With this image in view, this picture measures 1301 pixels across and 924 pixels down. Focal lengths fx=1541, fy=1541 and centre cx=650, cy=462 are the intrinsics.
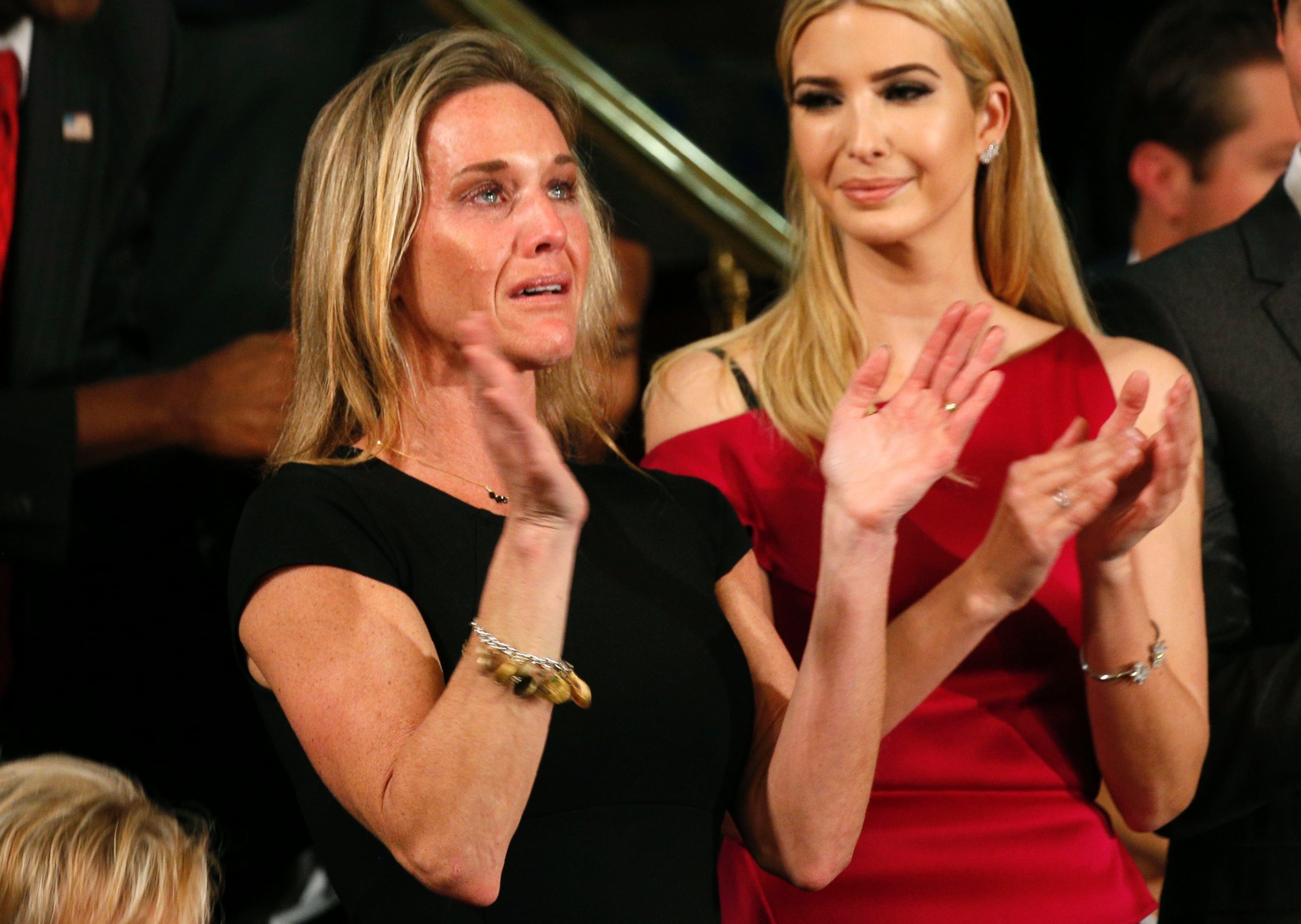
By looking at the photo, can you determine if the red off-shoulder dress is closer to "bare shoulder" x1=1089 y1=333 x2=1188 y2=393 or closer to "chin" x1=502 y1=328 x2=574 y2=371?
"bare shoulder" x1=1089 y1=333 x2=1188 y2=393

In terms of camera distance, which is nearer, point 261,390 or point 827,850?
point 827,850

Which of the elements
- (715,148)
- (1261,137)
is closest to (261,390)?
(1261,137)

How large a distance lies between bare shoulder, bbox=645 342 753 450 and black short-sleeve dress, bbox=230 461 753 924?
0.42m

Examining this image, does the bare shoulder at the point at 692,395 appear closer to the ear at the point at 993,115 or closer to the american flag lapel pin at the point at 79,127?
the ear at the point at 993,115

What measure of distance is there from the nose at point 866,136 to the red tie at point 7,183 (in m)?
1.03

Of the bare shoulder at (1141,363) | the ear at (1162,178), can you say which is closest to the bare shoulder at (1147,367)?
the bare shoulder at (1141,363)

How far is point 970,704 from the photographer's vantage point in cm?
184

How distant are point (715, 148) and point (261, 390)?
215cm

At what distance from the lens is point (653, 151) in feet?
9.88

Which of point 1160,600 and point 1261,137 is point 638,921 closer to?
point 1160,600

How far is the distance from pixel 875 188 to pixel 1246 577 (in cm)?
68

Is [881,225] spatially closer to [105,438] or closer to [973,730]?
[973,730]

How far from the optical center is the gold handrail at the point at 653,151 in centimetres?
287

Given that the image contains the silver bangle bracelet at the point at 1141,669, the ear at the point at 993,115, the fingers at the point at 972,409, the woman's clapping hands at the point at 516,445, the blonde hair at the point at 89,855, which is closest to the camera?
the woman's clapping hands at the point at 516,445
